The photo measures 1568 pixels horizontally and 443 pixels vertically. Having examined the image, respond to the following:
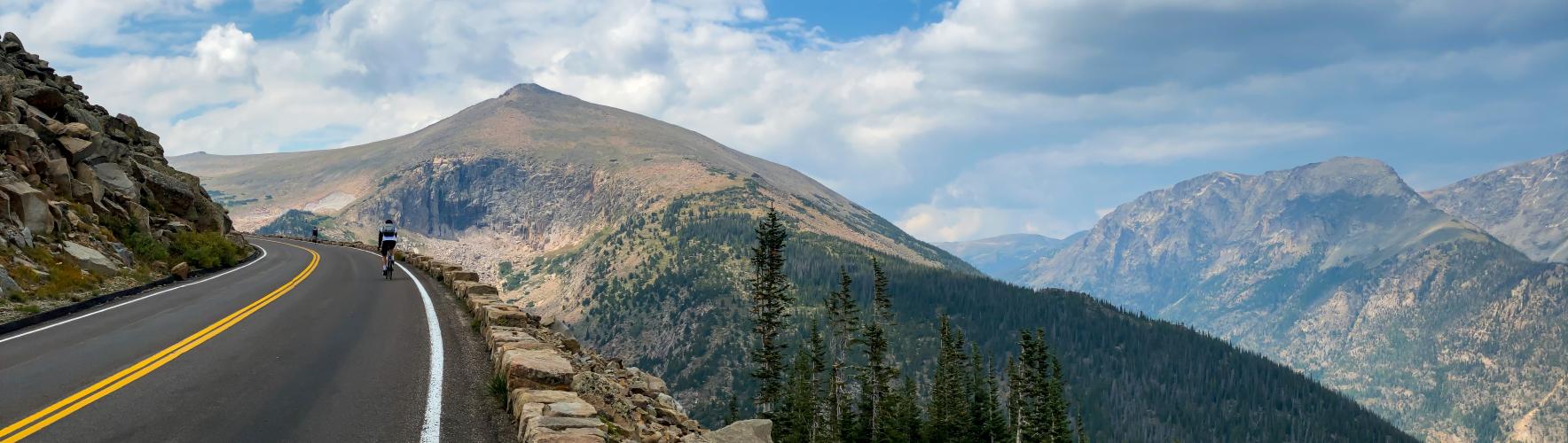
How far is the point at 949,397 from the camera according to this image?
86875 millimetres

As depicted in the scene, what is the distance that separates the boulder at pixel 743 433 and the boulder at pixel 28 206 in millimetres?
23551

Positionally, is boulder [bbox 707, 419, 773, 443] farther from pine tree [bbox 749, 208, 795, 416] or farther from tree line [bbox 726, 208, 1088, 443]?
pine tree [bbox 749, 208, 795, 416]

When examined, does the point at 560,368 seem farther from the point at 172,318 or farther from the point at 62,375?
the point at 172,318

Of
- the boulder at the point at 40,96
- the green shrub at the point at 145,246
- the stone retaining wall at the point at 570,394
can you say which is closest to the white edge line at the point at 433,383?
the stone retaining wall at the point at 570,394

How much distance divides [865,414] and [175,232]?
64891mm

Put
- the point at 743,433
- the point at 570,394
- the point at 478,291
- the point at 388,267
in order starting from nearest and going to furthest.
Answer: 1. the point at 570,394
2. the point at 743,433
3. the point at 478,291
4. the point at 388,267

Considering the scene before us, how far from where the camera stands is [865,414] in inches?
3297

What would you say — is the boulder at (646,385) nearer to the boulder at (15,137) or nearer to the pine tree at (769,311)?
the boulder at (15,137)

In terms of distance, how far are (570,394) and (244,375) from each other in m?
5.60

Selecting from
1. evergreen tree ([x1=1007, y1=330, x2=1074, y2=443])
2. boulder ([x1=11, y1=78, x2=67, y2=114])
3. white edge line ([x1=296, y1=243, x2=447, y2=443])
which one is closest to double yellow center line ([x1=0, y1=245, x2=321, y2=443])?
white edge line ([x1=296, y1=243, x2=447, y2=443])

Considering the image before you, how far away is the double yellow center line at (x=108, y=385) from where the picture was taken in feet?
27.7

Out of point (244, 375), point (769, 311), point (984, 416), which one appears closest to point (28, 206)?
point (244, 375)

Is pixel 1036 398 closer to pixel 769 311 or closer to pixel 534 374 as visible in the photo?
pixel 769 311

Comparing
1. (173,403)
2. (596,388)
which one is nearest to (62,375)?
(173,403)
